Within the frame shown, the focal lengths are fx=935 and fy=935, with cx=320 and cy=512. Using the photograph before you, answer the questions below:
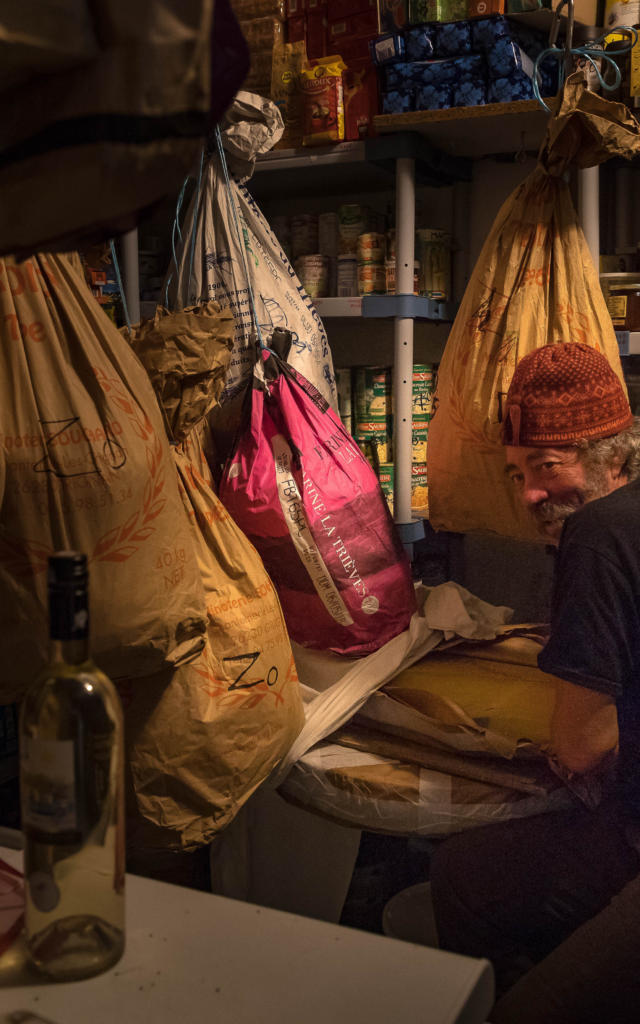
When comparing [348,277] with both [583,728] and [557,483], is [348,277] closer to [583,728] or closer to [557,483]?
[557,483]

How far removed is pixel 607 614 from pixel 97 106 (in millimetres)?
947

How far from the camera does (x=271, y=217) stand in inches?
114

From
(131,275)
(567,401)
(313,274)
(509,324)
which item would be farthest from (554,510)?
(131,275)

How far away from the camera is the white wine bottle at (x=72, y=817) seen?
2.01ft

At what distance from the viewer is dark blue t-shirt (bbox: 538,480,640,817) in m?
1.19

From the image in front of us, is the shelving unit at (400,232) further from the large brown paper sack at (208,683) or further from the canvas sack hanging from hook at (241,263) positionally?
the large brown paper sack at (208,683)

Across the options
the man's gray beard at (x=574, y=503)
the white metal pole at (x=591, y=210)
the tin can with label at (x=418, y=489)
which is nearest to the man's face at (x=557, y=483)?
the man's gray beard at (x=574, y=503)

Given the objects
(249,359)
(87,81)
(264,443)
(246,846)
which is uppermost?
(87,81)

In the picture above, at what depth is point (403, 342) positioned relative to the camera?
2.23 m

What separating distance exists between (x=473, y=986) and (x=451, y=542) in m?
2.10

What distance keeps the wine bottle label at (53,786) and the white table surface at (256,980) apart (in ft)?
0.36

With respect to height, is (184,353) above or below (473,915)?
above

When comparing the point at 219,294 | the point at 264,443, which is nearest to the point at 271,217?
the point at 219,294

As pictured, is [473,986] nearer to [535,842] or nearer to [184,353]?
[535,842]
